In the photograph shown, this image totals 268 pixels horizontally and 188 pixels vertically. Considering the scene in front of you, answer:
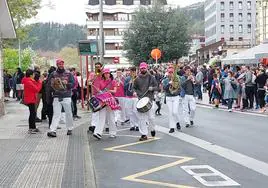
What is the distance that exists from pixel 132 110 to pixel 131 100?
44 centimetres

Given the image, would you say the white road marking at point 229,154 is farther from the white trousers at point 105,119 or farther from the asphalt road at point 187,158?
the white trousers at point 105,119

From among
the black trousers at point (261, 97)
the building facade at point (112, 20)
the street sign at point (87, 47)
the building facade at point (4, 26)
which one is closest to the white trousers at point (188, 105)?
the black trousers at point (261, 97)

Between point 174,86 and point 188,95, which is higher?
point 174,86

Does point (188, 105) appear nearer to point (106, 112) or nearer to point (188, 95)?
point (188, 95)

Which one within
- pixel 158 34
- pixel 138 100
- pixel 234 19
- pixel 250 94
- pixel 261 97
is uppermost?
pixel 234 19

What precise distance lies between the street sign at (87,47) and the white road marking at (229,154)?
8748mm

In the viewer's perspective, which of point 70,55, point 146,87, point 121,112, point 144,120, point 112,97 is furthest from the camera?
point 70,55

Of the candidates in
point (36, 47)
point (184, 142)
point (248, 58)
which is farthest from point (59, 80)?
point (36, 47)

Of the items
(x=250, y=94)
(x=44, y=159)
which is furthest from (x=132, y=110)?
(x=250, y=94)

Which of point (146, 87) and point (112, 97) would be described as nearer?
point (112, 97)

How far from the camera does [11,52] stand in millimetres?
49750

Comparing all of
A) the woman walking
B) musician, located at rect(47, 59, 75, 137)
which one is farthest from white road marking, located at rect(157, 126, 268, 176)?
the woman walking

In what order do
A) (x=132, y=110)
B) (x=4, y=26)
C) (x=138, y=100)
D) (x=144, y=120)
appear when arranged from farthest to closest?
(x=4, y=26), (x=132, y=110), (x=138, y=100), (x=144, y=120)

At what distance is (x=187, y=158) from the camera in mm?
10297
